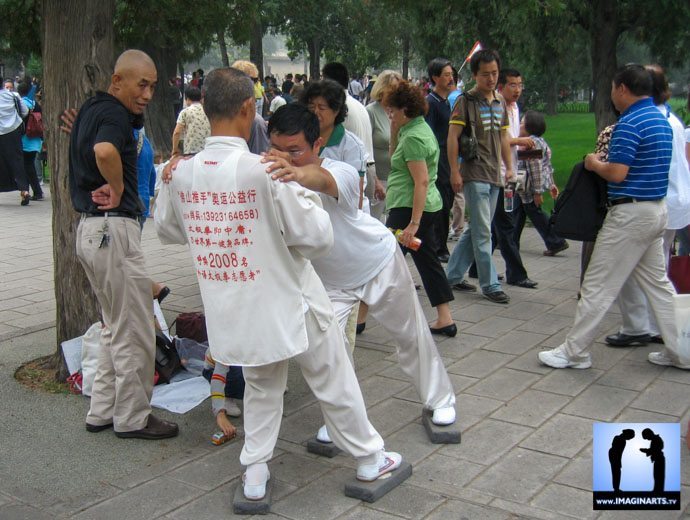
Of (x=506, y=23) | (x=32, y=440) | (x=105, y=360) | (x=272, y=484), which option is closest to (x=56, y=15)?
(x=105, y=360)

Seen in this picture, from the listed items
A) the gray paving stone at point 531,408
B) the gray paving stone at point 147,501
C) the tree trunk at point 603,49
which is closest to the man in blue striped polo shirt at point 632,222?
the gray paving stone at point 531,408

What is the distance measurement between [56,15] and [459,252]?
375cm

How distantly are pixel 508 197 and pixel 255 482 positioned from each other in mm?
4736

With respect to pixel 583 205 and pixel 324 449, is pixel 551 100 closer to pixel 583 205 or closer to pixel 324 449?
pixel 583 205

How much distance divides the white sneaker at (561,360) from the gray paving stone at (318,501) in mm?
1970

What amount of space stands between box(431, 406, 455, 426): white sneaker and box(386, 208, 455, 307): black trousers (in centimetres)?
157

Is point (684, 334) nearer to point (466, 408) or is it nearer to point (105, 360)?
point (466, 408)

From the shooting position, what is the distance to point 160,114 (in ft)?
60.9

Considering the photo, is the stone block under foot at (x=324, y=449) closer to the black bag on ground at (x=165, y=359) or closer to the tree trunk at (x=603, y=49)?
the black bag on ground at (x=165, y=359)

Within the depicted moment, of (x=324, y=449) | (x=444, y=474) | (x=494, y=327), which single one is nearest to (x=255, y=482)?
(x=324, y=449)

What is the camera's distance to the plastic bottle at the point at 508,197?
7656mm

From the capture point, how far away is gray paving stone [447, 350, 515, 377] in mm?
5435

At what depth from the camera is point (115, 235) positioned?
14.4 feet

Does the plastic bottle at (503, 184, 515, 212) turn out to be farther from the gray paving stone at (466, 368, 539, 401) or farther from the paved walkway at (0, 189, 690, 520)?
the gray paving stone at (466, 368, 539, 401)
